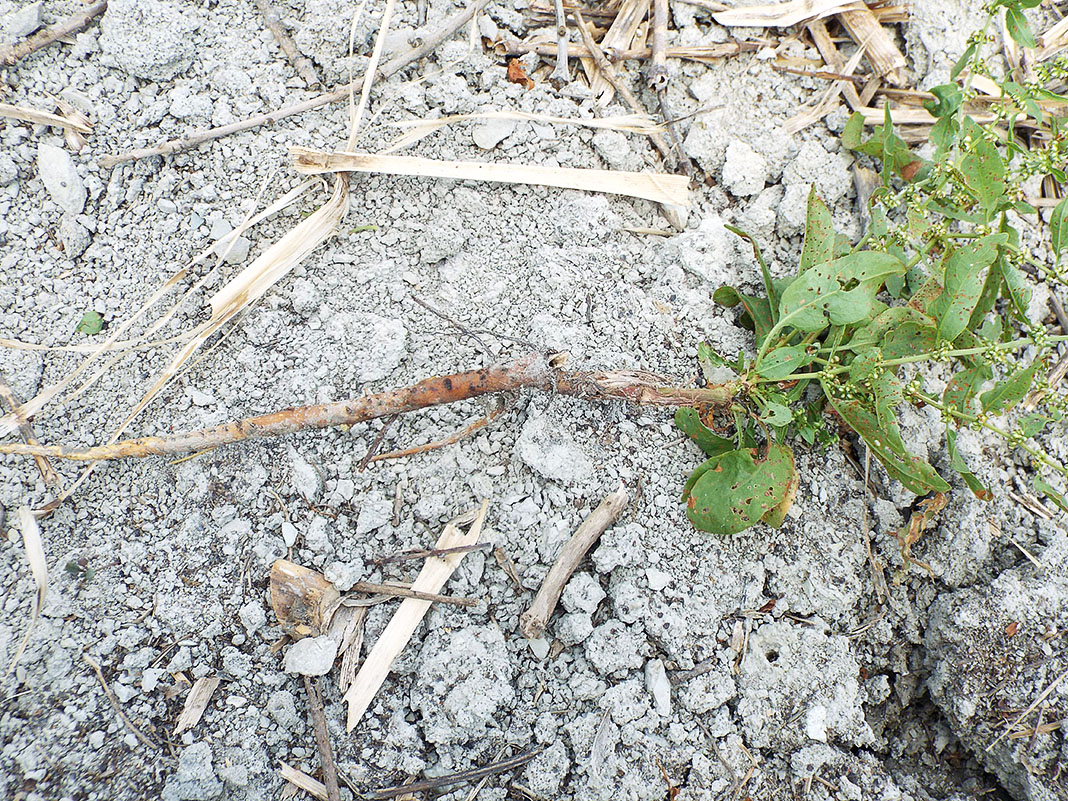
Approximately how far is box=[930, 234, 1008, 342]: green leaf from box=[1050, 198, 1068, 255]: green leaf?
31 cm

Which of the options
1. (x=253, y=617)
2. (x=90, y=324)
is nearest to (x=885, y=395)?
(x=253, y=617)

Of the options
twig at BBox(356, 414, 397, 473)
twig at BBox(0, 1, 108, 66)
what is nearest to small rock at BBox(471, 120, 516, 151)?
twig at BBox(356, 414, 397, 473)

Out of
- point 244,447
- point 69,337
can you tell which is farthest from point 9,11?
point 244,447

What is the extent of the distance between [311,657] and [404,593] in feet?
1.05

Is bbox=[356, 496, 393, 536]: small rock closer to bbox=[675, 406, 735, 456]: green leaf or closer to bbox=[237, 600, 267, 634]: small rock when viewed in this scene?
bbox=[237, 600, 267, 634]: small rock

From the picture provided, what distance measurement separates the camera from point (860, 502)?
7.73 ft

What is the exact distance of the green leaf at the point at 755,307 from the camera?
2.34m

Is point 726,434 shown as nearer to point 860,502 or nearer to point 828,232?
point 860,502

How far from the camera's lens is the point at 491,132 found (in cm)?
250

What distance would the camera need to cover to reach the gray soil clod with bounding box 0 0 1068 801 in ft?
6.66

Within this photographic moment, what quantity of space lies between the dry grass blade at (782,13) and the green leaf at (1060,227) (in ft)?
3.87

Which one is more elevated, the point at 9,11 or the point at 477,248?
the point at 9,11

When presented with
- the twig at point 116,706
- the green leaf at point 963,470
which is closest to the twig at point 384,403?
the twig at point 116,706

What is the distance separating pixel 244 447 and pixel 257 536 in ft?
0.96
